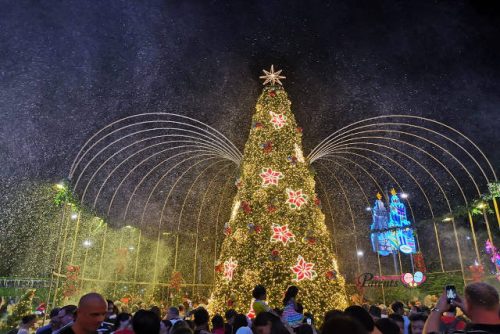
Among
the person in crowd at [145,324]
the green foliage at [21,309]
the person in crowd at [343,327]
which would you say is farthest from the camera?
the green foliage at [21,309]

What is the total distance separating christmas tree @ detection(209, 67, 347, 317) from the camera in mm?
14281

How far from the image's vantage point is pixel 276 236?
14922mm

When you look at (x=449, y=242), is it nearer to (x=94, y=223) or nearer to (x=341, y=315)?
(x=94, y=223)

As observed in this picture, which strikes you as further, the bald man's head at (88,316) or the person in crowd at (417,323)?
the person in crowd at (417,323)

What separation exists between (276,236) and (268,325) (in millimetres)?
9349

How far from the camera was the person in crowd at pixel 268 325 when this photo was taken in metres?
5.49

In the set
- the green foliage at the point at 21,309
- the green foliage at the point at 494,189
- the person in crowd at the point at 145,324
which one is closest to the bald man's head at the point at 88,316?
the person in crowd at the point at 145,324

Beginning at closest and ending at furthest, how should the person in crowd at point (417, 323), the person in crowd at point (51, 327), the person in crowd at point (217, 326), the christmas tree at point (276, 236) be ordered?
the person in crowd at point (51, 327) < the person in crowd at point (417, 323) < the person in crowd at point (217, 326) < the christmas tree at point (276, 236)

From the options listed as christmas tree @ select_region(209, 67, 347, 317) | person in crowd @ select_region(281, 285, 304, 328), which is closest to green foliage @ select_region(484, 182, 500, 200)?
christmas tree @ select_region(209, 67, 347, 317)

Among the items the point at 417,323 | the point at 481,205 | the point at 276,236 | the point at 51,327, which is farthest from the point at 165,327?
the point at 481,205

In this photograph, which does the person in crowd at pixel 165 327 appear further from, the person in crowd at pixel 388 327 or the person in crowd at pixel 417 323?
the person in crowd at pixel 417 323

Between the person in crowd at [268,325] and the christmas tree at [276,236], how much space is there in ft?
28.0

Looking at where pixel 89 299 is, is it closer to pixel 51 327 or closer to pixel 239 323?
pixel 51 327

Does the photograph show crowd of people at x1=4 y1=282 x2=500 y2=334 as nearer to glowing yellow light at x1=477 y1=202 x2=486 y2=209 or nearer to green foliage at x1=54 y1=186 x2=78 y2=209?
green foliage at x1=54 y1=186 x2=78 y2=209
